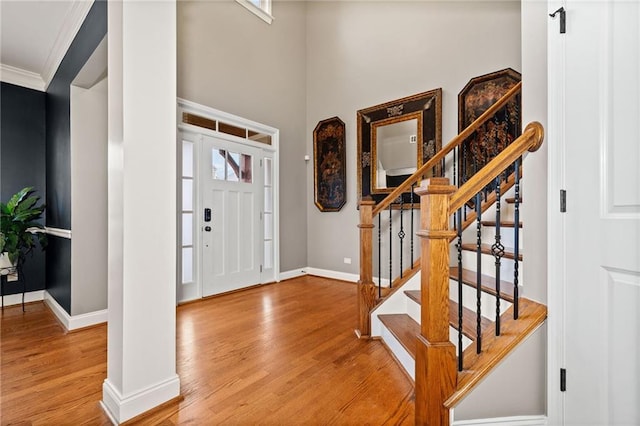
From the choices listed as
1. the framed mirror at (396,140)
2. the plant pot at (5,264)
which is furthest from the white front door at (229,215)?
the plant pot at (5,264)

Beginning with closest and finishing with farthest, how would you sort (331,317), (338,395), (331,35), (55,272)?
(338,395) → (331,317) → (55,272) → (331,35)

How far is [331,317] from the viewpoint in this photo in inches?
114

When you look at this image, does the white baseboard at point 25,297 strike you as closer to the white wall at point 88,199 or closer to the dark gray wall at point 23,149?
the dark gray wall at point 23,149

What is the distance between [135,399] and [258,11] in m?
4.80

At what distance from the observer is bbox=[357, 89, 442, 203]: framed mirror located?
3539mm

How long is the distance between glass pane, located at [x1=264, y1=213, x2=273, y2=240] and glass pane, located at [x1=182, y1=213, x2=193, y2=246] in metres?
1.16

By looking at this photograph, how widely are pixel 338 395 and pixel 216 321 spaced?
5.22ft

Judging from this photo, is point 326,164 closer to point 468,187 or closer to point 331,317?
point 331,317

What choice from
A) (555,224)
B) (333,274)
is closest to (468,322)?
(555,224)

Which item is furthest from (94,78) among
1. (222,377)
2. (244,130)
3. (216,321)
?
(222,377)

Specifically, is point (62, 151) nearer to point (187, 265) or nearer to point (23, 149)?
point (23, 149)

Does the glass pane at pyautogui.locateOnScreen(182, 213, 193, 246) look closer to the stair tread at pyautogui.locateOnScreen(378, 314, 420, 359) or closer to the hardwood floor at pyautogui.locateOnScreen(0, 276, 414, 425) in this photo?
the hardwood floor at pyautogui.locateOnScreen(0, 276, 414, 425)

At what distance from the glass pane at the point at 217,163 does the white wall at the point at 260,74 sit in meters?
0.60

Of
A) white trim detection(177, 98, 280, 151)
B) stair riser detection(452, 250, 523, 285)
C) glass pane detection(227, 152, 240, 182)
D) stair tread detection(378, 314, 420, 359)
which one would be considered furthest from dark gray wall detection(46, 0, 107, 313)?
stair riser detection(452, 250, 523, 285)
